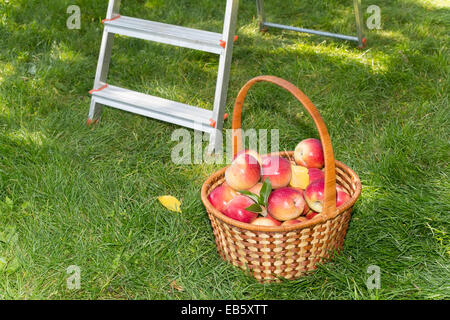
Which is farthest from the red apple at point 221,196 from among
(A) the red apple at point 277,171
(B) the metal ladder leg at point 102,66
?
(B) the metal ladder leg at point 102,66

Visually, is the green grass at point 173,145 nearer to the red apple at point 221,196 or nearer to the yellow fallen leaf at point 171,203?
the yellow fallen leaf at point 171,203

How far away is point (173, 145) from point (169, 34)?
2.13ft

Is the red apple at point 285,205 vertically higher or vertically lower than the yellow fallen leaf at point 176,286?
higher

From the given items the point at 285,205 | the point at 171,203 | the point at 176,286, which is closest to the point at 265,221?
the point at 285,205

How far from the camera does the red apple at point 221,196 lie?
1.99 meters

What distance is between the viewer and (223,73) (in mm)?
2660

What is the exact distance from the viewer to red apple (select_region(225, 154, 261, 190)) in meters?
1.95

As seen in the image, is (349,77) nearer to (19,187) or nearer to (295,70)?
(295,70)

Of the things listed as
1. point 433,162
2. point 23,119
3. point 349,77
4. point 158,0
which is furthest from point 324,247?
point 158,0

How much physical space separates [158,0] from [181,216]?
306cm

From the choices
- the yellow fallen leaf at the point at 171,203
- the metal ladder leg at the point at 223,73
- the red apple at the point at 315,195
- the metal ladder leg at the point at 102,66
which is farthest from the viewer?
the metal ladder leg at the point at 102,66

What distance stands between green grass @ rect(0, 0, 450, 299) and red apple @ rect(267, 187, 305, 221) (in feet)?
0.84

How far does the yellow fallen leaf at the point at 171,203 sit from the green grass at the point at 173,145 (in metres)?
0.03

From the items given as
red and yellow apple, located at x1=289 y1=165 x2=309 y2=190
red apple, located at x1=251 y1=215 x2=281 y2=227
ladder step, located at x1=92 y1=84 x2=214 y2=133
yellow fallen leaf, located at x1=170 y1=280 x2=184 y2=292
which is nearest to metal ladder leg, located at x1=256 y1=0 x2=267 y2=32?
ladder step, located at x1=92 y1=84 x2=214 y2=133
